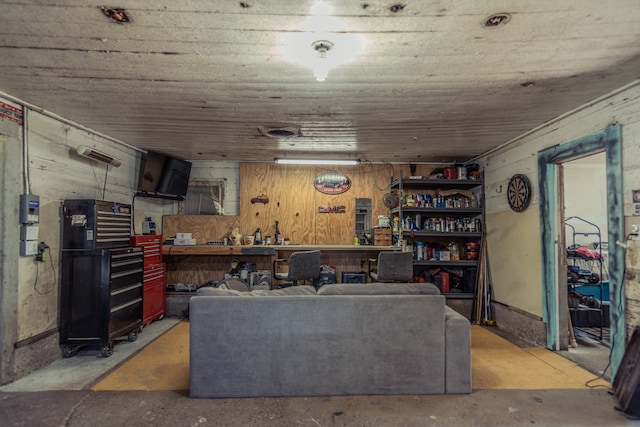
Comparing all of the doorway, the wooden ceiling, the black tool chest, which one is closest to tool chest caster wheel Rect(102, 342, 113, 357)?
the black tool chest

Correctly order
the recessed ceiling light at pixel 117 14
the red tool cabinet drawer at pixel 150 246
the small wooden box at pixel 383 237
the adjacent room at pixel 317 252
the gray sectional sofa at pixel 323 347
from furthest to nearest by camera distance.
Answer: the small wooden box at pixel 383 237 → the red tool cabinet drawer at pixel 150 246 → the gray sectional sofa at pixel 323 347 → the adjacent room at pixel 317 252 → the recessed ceiling light at pixel 117 14

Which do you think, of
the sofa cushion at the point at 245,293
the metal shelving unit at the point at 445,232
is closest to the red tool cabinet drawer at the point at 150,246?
the sofa cushion at the point at 245,293

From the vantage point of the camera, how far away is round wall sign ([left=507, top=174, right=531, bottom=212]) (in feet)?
13.8

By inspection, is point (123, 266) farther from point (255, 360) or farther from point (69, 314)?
point (255, 360)

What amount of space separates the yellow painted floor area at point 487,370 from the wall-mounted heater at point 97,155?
2.31m

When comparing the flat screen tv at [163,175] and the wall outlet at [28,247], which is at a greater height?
the flat screen tv at [163,175]

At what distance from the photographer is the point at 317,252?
4.62 meters

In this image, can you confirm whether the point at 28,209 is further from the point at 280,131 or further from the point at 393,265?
the point at 393,265

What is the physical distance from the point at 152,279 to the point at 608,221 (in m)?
5.37

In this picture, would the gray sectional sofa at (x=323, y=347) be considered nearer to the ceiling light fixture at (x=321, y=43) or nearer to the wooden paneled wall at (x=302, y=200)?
the ceiling light fixture at (x=321, y=43)

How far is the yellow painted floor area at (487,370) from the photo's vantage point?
2.93 m

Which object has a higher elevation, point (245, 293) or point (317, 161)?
point (317, 161)

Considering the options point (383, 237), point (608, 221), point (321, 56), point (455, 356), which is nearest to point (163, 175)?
Result: point (383, 237)

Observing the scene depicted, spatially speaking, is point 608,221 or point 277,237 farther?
point 277,237
